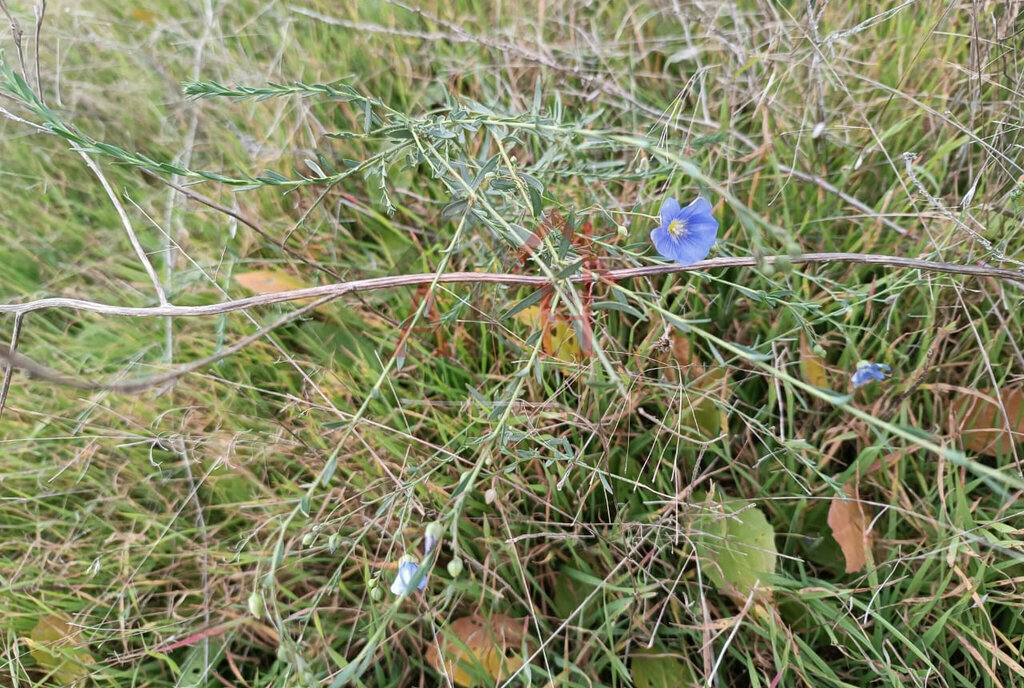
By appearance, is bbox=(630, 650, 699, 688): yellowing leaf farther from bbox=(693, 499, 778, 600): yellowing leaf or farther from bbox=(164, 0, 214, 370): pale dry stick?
bbox=(164, 0, 214, 370): pale dry stick

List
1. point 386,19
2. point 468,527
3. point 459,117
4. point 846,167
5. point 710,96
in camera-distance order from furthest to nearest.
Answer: point 386,19 → point 710,96 → point 846,167 → point 468,527 → point 459,117

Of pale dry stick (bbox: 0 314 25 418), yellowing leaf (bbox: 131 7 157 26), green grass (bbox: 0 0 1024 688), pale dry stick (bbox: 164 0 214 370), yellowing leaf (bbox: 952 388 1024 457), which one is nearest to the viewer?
pale dry stick (bbox: 0 314 25 418)

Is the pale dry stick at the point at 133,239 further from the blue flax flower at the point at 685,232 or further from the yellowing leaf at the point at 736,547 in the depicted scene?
the yellowing leaf at the point at 736,547

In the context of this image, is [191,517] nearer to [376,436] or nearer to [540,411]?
[376,436]

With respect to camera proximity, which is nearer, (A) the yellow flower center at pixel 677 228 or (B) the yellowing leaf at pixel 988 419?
(A) the yellow flower center at pixel 677 228

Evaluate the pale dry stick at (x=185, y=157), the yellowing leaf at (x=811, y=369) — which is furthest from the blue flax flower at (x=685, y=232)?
the pale dry stick at (x=185, y=157)

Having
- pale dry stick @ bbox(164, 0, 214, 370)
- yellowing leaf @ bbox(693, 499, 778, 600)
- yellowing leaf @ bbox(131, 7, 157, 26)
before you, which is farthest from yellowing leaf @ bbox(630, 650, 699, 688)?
yellowing leaf @ bbox(131, 7, 157, 26)

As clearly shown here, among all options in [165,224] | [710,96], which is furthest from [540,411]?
[165,224]
